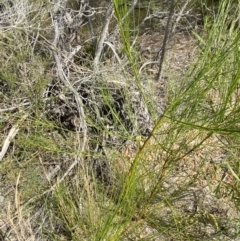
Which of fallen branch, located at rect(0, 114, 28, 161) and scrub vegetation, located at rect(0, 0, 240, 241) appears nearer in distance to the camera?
scrub vegetation, located at rect(0, 0, 240, 241)

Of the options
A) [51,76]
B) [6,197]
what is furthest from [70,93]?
[6,197]

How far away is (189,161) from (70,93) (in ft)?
2.44

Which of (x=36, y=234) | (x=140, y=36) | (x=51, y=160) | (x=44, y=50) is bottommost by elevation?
(x=36, y=234)

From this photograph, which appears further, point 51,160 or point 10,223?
point 51,160

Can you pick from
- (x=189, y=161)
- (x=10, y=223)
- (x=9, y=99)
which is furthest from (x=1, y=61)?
(x=189, y=161)

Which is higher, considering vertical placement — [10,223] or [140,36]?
[140,36]

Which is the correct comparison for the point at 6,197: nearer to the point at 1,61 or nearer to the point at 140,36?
the point at 1,61

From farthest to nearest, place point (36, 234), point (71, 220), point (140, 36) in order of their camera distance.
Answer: point (140, 36)
point (36, 234)
point (71, 220)

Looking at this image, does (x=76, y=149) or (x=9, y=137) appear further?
(x=9, y=137)

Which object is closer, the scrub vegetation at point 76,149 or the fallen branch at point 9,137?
the scrub vegetation at point 76,149

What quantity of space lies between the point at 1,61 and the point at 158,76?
3.27 feet

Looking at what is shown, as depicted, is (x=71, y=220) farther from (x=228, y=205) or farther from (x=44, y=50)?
(x=44, y=50)

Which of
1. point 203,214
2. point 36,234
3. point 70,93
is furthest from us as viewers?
point 70,93

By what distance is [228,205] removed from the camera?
2.13 m
